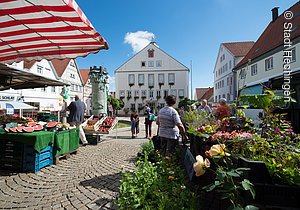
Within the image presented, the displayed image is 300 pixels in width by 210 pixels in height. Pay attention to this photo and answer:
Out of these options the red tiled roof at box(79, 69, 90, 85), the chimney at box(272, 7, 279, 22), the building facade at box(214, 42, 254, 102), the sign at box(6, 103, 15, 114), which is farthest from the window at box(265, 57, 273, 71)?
the red tiled roof at box(79, 69, 90, 85)

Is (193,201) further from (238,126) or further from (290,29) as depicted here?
(290,29)

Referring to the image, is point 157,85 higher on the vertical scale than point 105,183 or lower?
higher

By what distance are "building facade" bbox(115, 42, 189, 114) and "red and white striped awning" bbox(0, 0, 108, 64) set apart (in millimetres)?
41998

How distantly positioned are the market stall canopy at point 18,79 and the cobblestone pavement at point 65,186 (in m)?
2.53

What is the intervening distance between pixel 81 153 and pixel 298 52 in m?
16.4

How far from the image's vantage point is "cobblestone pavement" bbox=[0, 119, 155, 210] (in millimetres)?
2854

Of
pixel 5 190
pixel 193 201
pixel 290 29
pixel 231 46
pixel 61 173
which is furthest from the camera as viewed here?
pixel 231 46

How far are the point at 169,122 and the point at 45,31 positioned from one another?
112 inches

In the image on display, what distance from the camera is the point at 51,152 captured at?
4.82 meters

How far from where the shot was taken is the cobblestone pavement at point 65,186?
2.85 metres

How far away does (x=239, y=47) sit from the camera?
1291 inches

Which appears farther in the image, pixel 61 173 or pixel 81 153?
pixel 81 153

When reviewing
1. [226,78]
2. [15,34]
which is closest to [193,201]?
[15,34]

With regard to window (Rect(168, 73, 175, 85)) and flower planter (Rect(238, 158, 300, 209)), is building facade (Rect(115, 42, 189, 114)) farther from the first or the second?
flower planter (Rect(238, 158, 300, 209))
